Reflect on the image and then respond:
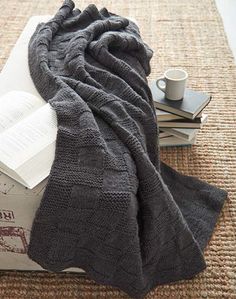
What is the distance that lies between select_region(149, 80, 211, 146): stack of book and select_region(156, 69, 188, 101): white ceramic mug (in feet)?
0.07

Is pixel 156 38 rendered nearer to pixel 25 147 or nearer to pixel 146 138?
pixel 146 138

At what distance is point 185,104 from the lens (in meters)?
1.31

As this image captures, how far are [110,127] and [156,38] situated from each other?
4.31 ft

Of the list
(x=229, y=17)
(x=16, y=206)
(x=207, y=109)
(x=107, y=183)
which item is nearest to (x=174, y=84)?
(x=207, y=109)

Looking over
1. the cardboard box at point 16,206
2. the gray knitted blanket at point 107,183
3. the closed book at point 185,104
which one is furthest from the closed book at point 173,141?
the cardboard box at point 16,206

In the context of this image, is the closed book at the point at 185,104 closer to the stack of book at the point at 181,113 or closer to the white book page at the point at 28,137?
the stack of book at the point at 181,113

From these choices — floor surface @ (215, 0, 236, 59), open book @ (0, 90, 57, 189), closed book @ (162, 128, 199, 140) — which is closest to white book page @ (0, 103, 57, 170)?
open book @ (0, 90, 57, 189)

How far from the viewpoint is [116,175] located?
2.78 ft

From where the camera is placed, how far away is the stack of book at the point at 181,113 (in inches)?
50.9

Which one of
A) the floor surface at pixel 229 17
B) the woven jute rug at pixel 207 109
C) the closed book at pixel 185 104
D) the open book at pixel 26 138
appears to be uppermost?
the open book at pixel 26 138

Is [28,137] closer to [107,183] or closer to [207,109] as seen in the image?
[107,183]

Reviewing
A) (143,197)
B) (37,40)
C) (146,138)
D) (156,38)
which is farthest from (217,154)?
(156,38)

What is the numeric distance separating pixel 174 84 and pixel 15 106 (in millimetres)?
538

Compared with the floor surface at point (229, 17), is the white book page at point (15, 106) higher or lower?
higher
